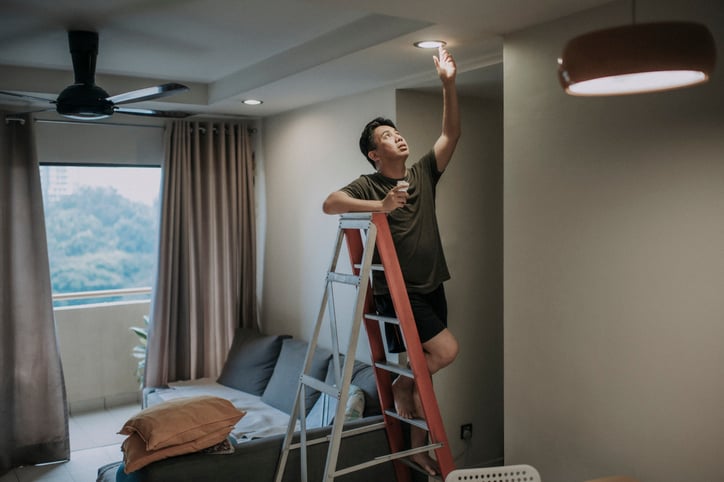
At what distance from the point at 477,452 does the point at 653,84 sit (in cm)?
315

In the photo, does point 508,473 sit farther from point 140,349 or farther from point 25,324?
point 140,349

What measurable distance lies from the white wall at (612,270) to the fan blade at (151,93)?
1.57m

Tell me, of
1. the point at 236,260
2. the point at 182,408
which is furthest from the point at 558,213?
the point at 236,260

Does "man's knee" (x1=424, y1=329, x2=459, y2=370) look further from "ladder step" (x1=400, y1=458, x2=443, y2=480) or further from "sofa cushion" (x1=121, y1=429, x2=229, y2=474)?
"sofa cushion" (x1=121, y1=429, x2=229, y2=474)

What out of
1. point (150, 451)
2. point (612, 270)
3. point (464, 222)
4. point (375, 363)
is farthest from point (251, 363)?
point (612, 270)

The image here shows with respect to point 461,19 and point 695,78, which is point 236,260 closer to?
point 461,19

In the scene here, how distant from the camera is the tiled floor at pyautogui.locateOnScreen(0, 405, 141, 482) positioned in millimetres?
4711

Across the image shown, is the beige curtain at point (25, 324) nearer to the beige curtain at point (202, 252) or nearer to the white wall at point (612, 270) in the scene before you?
the beige curtain at point (202, 252)

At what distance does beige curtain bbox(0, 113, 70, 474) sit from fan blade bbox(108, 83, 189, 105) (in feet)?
5.00

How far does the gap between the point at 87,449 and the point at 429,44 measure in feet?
12.7

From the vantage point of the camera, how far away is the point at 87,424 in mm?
5629

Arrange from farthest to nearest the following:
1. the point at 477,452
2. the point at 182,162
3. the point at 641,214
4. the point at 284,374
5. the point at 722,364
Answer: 1. the point at 182,162
2. the point at 284,374
3. the point at 477,452
4. the point at 641,214
5. the point at 722,364

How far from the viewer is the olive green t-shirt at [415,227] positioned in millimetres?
3238

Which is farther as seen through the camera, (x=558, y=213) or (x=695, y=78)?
(x=558, y=213)
